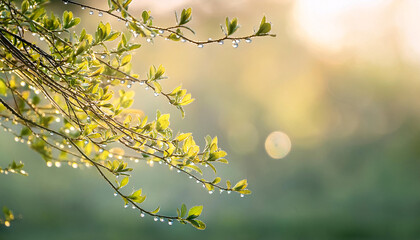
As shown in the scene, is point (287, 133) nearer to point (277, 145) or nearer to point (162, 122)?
point (277, 145)

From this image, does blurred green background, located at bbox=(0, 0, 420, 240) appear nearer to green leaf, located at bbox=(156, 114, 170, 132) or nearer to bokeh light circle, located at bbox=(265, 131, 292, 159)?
bokeh light circle, located at bbox=(265, 131, 292, 159)

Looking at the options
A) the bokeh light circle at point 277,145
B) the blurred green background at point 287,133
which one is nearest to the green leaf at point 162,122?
the blurred green background at point 287,133

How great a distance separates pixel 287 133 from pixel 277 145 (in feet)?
1.40

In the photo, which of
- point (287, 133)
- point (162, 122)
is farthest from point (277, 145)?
point (162, 122)

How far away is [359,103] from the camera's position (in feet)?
37.1

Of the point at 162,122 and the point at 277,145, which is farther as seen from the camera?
the point at 277,145

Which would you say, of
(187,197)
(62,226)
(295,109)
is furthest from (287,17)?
(62,226)

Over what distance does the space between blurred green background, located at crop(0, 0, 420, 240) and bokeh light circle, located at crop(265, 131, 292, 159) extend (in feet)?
0.32

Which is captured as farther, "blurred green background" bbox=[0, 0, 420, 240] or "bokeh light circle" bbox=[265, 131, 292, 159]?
"bokeh light circle" bbox=[265, 131, 292, 159]

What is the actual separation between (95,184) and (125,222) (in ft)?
5.59

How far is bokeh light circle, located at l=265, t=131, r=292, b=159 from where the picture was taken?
11.4 meters

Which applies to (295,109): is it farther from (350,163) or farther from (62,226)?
(62,226)

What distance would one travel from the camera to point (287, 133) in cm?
1161

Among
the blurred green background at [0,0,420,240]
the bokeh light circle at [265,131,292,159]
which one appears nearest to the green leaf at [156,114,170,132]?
the blurred green background at [0,0,420,240]
